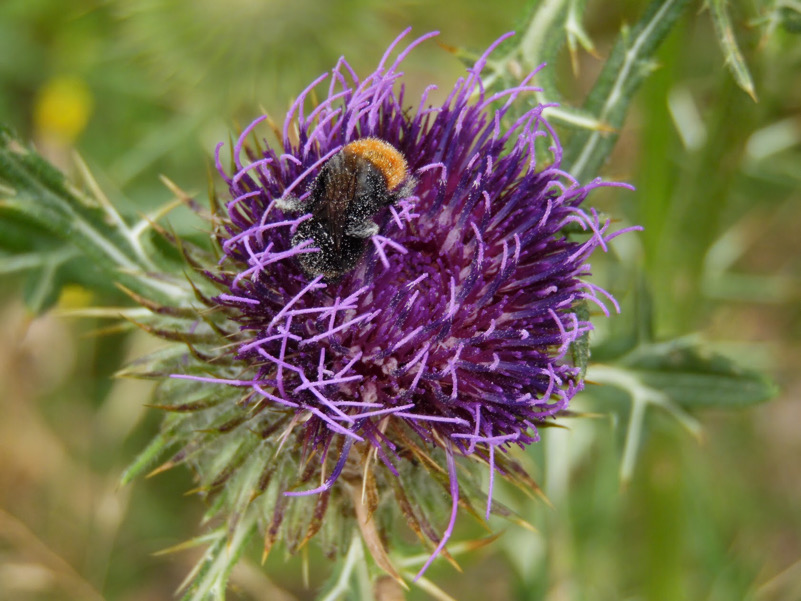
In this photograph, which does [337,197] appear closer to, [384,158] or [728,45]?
[384,158]

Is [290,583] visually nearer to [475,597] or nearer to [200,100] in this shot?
[475,597]

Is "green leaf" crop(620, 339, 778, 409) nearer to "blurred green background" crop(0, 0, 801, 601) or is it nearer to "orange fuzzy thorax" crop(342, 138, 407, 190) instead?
"blurred green background" crop(0, 0, 801, 601)

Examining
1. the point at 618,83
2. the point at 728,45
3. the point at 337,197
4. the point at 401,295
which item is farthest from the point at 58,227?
the point at 728,45

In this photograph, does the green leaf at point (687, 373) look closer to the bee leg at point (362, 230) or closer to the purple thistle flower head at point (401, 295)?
the purple thistle flower head at point (401, 295)

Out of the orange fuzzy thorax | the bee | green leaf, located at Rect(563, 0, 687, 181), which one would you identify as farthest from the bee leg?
green leaf, located at Rect(563, 0, 687, 181)

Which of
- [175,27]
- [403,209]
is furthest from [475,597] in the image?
[175,27]

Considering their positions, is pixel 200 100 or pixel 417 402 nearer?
pixel 417 402
